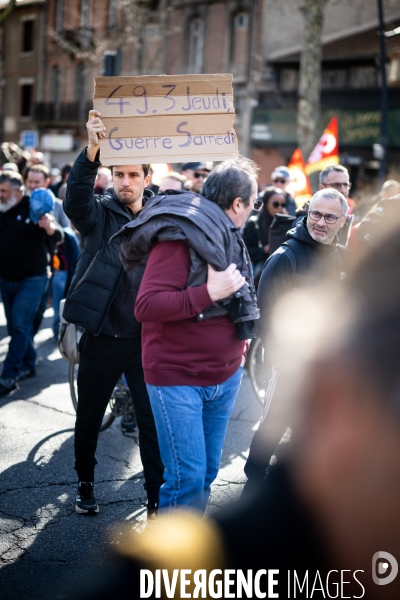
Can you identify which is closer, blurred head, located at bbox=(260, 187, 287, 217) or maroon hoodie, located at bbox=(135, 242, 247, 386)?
maroon hoodie, located at bbox=(135, 242, 247, 386)

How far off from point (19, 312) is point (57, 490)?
2636 millimetres

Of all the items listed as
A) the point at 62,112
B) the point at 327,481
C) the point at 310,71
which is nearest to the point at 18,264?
the point at 327,481

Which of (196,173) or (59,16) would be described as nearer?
(196,173)

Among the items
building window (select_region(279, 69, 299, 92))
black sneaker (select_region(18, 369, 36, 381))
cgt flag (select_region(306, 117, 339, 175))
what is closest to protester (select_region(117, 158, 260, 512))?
black sneaker (select_region(18, 369, 36, 381))

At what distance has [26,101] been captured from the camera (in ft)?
133

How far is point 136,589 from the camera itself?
3502mm

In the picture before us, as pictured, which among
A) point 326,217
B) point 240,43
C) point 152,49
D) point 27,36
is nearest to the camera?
point 326,217

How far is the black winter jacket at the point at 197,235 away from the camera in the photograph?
3119 millimetres

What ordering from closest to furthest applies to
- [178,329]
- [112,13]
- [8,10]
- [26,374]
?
[178,329] → [26,374] → [8,10] → [112,13]

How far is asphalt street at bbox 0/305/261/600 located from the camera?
3.68 m

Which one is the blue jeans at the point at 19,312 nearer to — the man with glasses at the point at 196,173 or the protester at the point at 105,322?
the man with glasses at the point at 196,173

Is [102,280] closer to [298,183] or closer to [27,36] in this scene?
[298,183]

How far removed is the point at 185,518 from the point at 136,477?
1748 mm

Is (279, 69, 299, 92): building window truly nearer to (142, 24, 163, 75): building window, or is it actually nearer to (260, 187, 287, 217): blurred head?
(142, 24, 163, 75): building window
